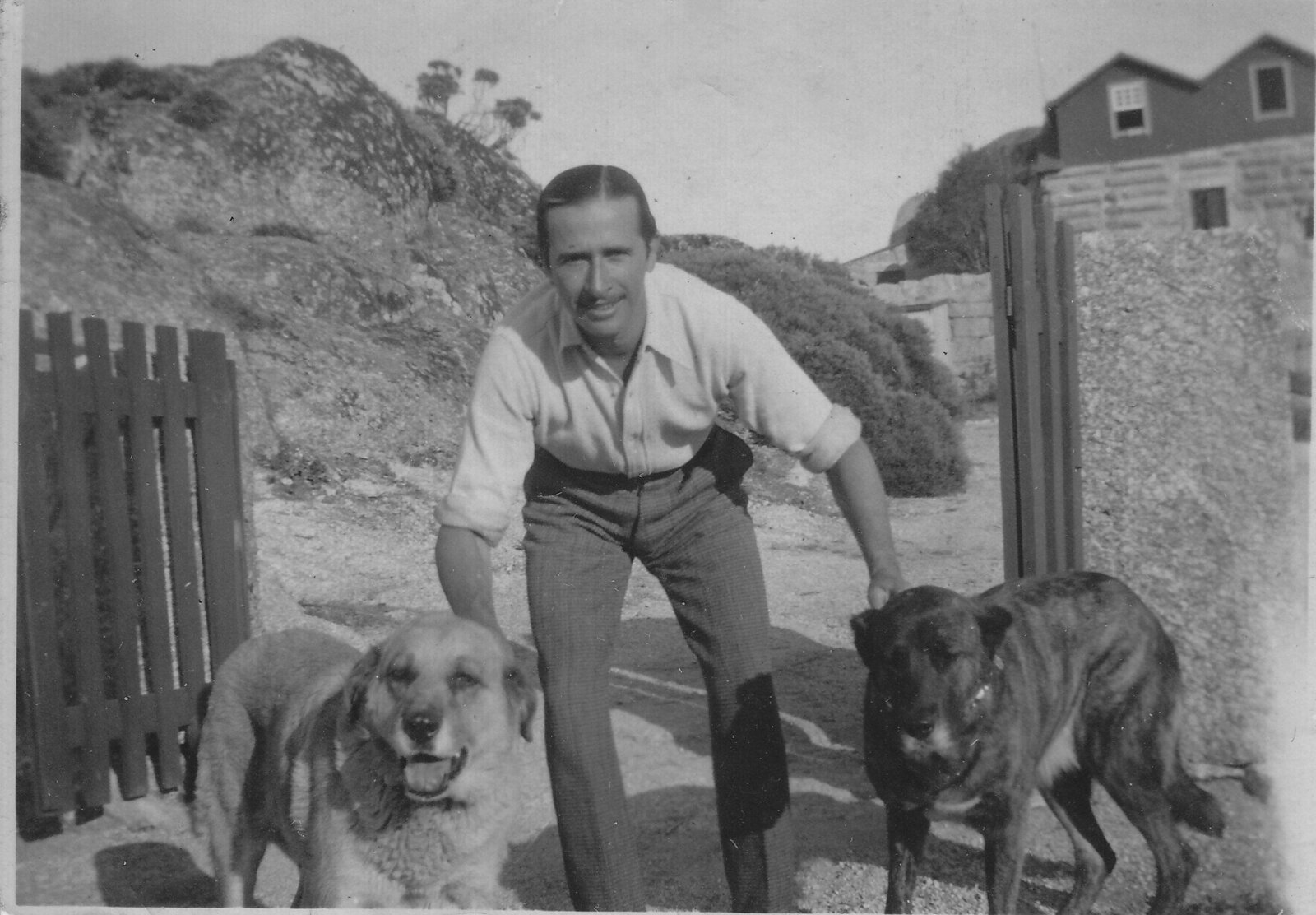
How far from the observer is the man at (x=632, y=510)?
310 centimetres

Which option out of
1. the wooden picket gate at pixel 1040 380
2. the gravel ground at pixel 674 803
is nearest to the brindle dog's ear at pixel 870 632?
the gravel ground at pixel 674 803

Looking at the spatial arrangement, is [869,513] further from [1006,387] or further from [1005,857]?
[1006,387]

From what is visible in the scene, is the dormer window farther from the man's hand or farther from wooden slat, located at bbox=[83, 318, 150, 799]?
wooden slat, located at bbox=[83, 318, 150, 799]

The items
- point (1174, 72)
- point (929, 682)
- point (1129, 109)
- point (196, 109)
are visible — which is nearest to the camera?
point (929, 682)

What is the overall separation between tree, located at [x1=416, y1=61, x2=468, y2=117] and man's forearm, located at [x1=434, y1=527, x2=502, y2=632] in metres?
1.94

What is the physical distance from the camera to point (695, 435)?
3264mm

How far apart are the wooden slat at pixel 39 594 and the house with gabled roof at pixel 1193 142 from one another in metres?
4.27

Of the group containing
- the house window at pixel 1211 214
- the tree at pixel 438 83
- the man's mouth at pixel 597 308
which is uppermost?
the tree at pixel 438 83

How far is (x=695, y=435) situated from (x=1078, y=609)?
5.00ft

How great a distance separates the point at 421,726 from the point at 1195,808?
2625mm

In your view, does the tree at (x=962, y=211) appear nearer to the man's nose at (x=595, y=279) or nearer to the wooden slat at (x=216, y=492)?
the man's nose at (x=595, y=279)

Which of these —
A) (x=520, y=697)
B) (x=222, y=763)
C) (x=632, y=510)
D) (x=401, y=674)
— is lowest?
(x=222, y=763)

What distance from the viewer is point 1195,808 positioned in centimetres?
367

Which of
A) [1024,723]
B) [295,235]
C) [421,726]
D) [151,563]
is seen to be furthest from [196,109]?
[1024,723]
